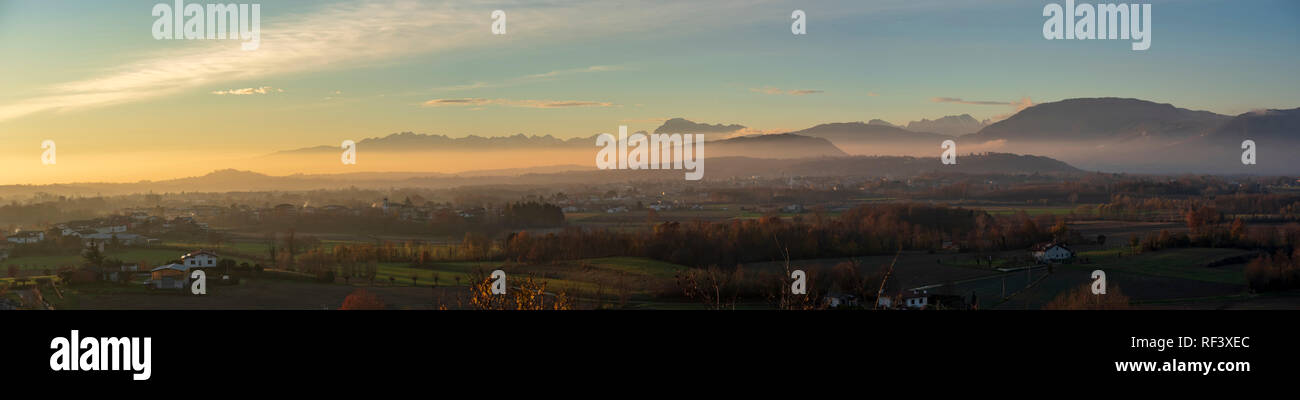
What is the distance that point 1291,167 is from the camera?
2739 centimetres

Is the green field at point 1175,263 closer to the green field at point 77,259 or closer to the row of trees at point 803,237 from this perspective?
the row of trees at point 803,237

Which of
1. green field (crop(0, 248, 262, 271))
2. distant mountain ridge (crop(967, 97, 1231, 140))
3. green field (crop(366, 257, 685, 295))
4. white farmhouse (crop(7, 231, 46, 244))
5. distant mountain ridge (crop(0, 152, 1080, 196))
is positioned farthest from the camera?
distant mountain ridge (crop(967, 97, 1231, 140))

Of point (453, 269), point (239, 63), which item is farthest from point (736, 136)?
point (239, 63)

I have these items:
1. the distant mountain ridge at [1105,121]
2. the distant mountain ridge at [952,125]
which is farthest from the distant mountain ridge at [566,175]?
the distant mountain ridge at [1105,121]

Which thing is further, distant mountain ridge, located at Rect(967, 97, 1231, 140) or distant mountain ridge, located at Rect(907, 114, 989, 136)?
distant mountain ridge, located at Rect(907, 114, 989, 136)

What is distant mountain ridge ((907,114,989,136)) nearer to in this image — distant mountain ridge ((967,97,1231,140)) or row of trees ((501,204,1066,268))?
distant mountain ridge ((967,97,1231,140))

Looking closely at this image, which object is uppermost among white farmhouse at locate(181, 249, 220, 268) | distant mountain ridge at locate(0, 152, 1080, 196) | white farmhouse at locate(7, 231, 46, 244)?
distant mountain ridge at locate(0, 152, 1080, 196)

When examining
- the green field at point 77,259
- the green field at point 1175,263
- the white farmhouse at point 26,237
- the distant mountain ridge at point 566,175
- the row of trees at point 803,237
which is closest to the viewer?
the green field at point 77,259

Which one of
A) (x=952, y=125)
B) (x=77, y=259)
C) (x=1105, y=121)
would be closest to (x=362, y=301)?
(x=77, y=259)

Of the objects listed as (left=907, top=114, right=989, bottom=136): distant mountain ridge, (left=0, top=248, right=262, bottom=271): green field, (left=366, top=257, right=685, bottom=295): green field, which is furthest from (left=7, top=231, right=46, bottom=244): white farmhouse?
(left=907, top=114, right=989, bottom=136): distant mountain ridge

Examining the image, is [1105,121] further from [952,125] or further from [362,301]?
[362,301]

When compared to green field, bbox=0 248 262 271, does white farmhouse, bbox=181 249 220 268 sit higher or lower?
lower
